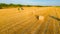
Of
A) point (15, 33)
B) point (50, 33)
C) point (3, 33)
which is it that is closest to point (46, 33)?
point (50, 33)

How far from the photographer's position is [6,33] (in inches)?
370

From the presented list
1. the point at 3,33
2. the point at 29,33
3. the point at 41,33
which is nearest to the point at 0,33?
the point at 3,33

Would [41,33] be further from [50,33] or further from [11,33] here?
[11,33]

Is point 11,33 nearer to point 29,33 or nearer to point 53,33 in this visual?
point 29,33

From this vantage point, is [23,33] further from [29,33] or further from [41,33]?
[41,33]

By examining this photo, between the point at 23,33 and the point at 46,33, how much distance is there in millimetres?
1262

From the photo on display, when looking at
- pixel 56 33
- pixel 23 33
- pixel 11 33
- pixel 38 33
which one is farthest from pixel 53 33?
pixel 11 33

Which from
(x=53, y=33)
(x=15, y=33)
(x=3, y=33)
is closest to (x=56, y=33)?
(x=53, y=33)

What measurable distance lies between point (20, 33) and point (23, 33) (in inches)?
6.4

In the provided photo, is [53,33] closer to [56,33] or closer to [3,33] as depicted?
[56,33]

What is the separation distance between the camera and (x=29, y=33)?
31.3ft

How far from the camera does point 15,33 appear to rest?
945cm

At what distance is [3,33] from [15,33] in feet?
2.11

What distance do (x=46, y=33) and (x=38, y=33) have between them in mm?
440
